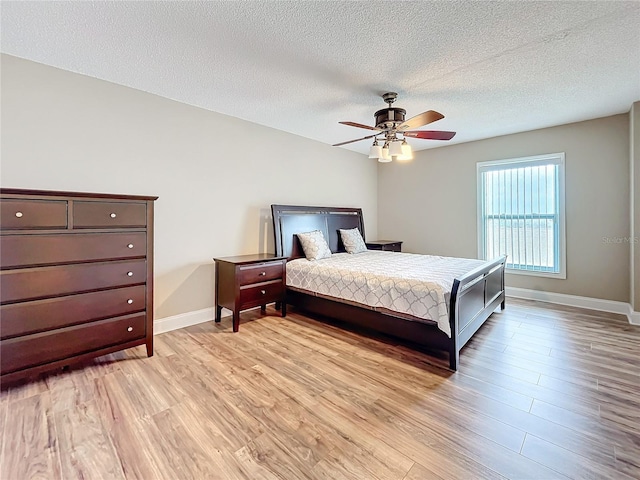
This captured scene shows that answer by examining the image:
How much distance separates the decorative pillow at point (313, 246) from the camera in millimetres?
4102

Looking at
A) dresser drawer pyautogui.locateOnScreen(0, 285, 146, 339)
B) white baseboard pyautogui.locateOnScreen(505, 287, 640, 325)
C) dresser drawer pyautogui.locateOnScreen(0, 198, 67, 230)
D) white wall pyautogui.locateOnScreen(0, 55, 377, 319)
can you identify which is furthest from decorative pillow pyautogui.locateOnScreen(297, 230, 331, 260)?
white baseboard pyautogui.locateOnScreen(505, 287, 640, 325)

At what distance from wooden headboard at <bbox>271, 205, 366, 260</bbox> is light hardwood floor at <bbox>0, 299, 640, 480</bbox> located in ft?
5.31

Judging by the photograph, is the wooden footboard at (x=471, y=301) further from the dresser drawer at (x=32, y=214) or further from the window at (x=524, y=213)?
the dresser drawer at (x=32, y=214)

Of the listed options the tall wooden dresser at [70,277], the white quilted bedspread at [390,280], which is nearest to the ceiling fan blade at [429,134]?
the white quilted bedspread at [390,280]

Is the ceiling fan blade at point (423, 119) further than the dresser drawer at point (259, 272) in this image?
No

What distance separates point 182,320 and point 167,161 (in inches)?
72.7

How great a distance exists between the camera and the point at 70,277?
7.39ft

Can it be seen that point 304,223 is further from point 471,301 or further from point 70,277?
point 70,277

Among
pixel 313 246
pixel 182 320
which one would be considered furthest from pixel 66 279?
pixel 313 246

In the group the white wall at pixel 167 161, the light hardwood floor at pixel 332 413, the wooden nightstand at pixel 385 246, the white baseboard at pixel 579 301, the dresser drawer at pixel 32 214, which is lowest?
the light hardwood floor at pixel 332 413

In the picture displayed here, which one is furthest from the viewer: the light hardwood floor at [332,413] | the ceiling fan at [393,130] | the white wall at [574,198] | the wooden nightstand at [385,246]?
the wooden nightstand at [385,246]

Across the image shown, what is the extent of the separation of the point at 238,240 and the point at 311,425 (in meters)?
2.70

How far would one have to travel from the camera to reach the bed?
251 centimetres

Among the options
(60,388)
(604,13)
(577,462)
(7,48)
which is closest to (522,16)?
(604,13)
